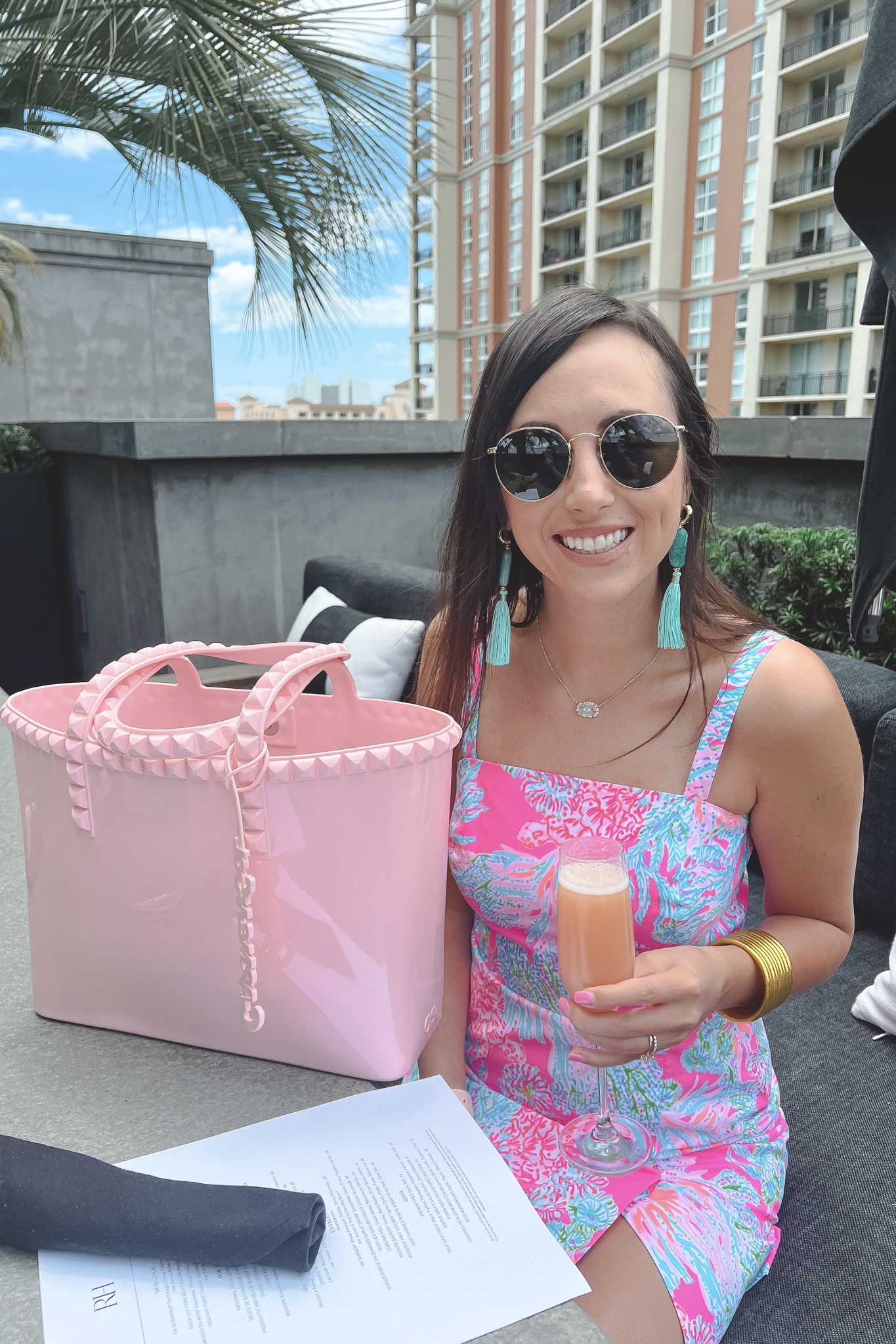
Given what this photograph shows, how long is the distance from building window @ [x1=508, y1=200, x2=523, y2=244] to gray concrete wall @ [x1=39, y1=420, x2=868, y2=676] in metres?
26.8

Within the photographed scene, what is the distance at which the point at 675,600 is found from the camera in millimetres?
1250

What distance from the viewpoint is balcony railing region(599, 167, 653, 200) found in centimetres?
2541

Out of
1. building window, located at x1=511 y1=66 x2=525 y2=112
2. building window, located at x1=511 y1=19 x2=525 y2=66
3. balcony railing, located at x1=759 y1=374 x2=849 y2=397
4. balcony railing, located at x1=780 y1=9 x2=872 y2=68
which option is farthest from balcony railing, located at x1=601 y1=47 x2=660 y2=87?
balcony railing, located at x1=759 y1=374 x2=849 y2=397

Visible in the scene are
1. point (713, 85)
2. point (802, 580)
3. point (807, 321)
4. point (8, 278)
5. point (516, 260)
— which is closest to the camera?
point (802, 580)

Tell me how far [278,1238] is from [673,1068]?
73 centimetres

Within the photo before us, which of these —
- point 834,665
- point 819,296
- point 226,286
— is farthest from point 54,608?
point 819,296

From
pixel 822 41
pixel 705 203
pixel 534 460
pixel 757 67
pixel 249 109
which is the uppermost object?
pixel 822 41

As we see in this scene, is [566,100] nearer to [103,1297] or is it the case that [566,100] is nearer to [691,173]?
[691,173]

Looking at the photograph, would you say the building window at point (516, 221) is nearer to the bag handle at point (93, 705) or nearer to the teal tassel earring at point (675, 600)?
the teal tassel earring at point (675, 600)

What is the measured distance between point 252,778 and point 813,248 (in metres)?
23.5

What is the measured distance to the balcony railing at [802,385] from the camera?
70.1 feet

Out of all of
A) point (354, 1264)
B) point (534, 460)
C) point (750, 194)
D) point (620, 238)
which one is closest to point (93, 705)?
point (354, 1264)

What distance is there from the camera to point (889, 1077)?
61.2 inches

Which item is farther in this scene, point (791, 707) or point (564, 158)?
point (564, 158)
